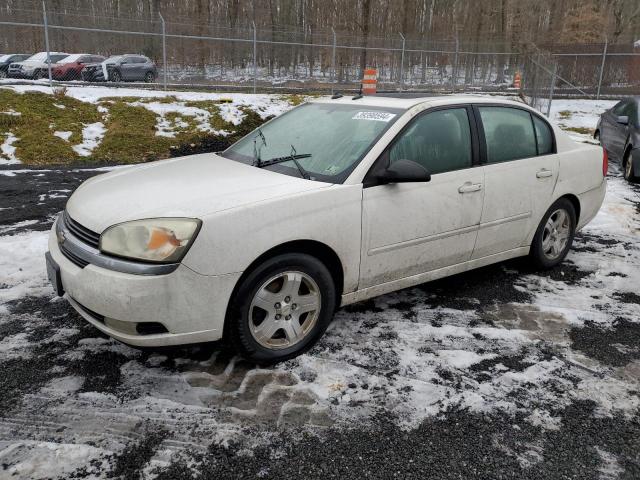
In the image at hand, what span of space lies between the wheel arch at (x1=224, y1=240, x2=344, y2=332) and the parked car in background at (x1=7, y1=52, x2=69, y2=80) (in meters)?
14.9

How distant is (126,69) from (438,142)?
1720cm

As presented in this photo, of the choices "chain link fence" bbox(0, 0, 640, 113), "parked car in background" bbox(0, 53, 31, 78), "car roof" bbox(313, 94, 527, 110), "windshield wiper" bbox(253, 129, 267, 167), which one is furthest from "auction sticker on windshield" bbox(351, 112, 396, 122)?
"parked car in background" bbox(0, 53, 31, 78)

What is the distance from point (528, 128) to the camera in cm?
449

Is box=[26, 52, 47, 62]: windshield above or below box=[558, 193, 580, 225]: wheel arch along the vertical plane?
above

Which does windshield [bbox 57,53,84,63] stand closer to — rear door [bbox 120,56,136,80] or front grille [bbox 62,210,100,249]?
rear door [bbox 120,56,136,80]

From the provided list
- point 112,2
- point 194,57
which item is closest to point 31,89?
point 112,2

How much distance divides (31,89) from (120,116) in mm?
2728

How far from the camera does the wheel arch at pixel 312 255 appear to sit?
292cm

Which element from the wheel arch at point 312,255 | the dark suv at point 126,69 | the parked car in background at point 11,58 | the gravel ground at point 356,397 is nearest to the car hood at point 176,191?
the wheel arch at point 312,255

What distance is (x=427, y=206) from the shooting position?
364 centimetres

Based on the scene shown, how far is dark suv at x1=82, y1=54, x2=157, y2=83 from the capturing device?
1788cm

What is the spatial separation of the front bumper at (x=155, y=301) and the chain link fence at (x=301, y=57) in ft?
47.0

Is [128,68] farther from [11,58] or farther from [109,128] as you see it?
[109,128]

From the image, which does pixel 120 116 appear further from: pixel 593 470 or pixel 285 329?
pixel 593 470
